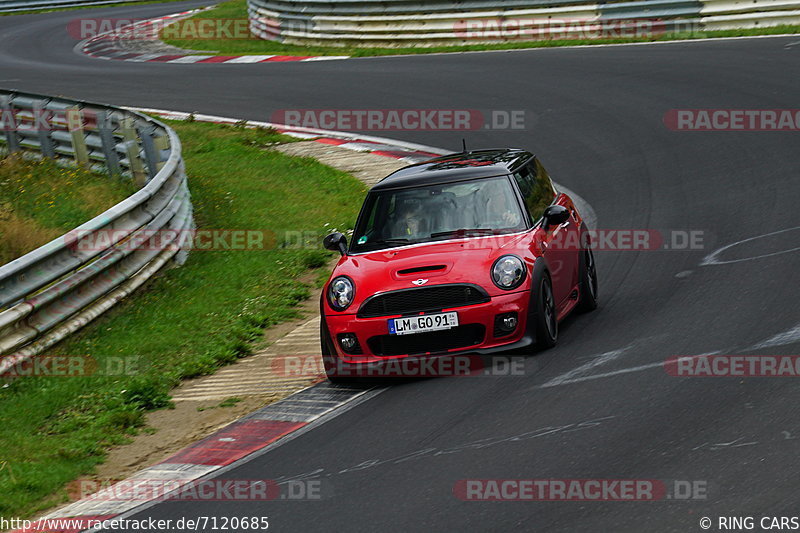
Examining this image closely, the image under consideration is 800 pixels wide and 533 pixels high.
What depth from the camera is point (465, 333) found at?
8055 millimetres

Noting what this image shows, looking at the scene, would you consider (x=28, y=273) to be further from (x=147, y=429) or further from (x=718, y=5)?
(x=718, y=5)

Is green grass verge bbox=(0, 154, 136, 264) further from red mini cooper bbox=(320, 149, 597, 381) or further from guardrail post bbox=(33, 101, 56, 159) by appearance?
red mini cooper bbox=(320, 149, 597, 381)

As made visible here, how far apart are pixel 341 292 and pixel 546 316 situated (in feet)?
5.13

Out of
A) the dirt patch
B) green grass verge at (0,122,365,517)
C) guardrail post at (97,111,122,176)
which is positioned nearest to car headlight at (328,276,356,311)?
the dirt patch

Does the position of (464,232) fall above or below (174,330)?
above

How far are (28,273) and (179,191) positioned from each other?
12.1 feet

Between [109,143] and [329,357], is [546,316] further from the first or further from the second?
[109,143]

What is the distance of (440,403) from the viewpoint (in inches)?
296

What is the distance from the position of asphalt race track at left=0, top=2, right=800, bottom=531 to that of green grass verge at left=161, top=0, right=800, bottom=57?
4.26 m

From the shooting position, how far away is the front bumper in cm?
799

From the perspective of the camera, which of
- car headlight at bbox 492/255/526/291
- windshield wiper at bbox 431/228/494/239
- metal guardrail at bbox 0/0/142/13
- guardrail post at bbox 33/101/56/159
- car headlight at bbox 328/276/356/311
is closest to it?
car headlight at bbox 492/255/526/291

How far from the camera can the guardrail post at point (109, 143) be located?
49.4ft

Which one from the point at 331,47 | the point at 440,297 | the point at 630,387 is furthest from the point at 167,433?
the point at 331,47

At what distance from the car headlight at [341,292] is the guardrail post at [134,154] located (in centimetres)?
664
